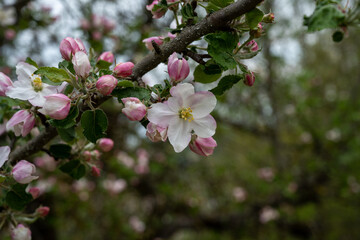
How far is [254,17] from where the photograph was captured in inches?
36.3

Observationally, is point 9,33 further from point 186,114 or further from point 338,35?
point 338,35

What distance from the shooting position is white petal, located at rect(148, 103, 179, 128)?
3.04 ft

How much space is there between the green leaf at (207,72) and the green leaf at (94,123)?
356 millimetres

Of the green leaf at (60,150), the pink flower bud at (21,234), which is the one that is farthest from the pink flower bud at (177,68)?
the pink flower bud at (21,234)

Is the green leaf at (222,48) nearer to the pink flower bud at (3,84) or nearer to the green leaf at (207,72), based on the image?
the green leaf at (207,72)

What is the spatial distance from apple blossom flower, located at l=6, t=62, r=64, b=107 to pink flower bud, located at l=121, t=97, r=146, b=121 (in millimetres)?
295

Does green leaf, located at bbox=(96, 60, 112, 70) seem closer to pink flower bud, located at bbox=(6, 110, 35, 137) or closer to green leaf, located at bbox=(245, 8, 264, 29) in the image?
pink flower bud, located at bbox=(6, 110, 35, 137)

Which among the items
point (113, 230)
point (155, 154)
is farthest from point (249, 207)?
point (113, 230)

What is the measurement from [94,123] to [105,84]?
149 millimetres

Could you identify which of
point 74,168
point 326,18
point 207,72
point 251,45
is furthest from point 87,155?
point 326,18

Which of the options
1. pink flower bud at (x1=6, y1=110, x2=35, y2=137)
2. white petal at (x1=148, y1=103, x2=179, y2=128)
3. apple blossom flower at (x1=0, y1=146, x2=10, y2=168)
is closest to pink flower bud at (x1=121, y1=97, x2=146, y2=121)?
white petal at (x1=148, y1=103, x2=179, y2=128)

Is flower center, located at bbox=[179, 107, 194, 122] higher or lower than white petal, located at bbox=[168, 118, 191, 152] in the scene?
higher

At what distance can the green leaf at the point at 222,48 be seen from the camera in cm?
94

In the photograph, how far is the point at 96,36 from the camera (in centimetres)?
316
